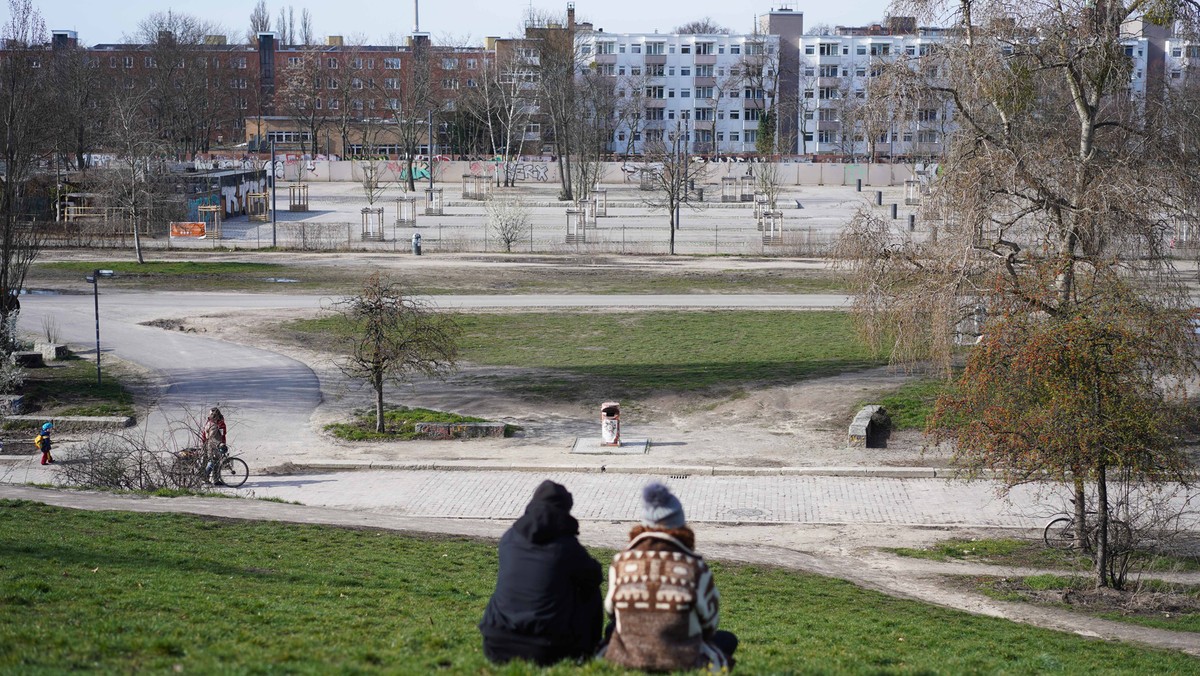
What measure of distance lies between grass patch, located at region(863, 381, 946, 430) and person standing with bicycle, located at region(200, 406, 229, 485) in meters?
12.9

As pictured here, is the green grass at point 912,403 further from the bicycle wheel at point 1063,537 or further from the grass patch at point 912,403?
the bicycle wheel at point 1063,537

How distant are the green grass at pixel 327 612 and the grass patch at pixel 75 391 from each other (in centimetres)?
980

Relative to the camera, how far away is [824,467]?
2116 cm

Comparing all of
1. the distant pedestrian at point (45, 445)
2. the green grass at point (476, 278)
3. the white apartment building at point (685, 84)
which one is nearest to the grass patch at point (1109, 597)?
the distant pedestrian at point (45, 445)

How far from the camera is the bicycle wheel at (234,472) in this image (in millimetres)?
20156

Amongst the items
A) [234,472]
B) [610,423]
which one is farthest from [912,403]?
[234,472]

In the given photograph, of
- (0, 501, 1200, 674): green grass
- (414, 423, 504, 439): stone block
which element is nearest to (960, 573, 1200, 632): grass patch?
(0, 501, 1200, 674): green grass

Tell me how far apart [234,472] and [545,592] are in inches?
594

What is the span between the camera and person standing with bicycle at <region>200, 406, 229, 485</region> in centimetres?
1992

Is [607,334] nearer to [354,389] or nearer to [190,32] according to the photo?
[354,389]

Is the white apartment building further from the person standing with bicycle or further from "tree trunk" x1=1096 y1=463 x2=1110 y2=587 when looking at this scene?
"tree trunk" x1=1096 y1=463 x2=1110 y2=587

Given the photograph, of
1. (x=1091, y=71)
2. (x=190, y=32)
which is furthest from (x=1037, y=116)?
(x=190, y=32)

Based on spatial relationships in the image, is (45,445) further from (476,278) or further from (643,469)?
(476,278)

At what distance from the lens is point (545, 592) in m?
6.91
